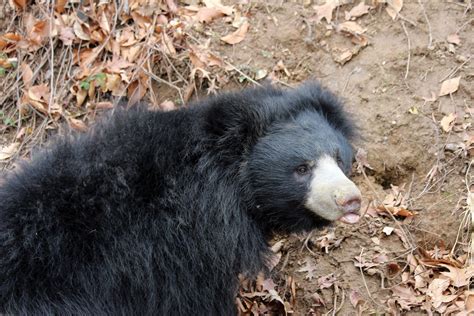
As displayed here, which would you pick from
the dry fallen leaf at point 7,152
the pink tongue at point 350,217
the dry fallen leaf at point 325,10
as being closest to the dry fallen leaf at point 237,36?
the dry fallen leaf at point 325,10

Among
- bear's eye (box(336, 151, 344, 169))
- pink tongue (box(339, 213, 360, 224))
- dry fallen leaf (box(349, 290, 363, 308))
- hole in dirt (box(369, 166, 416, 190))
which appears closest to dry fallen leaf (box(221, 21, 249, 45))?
hole in dirt (box(369, 166, 416, 190))

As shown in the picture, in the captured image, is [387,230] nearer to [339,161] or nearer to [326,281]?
[326,281]

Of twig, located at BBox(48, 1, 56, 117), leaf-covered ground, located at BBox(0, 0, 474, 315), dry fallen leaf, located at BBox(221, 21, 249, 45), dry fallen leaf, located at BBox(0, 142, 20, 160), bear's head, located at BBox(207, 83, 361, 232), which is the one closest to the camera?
bear's head, located at BBox(207, 83, 361, 232)

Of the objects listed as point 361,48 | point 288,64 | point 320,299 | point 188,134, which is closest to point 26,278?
point 188,134

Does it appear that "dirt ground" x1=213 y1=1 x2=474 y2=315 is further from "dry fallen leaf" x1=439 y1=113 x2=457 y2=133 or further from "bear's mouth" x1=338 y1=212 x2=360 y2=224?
"bear's mouth" x1=338 y1=212 x2=360 y2=224

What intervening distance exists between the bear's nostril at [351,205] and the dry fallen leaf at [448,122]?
6.35 ft

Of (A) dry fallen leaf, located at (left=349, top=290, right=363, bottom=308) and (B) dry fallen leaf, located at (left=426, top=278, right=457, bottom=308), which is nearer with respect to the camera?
(B) dry fallen leaf, located at (left=426, top=278, right=457, bottom=308)

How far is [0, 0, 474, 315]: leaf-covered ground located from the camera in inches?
196

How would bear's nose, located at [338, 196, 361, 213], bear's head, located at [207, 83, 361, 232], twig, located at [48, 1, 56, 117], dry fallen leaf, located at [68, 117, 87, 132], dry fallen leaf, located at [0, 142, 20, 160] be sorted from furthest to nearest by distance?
1. twig, located at [48, 1, 56, 117]
2. dry fallen leaf, located at [0, 142, 20, 160]
3. dry fallen leaf, located at [68, 117, 87, 132]
4. bear's head, located at [207, 83, 361, 232]
5. bear's nose, located at [338, 196, 361, 213]

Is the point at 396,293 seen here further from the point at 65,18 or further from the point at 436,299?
the point at 65,18

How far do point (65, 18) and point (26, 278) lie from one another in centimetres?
284

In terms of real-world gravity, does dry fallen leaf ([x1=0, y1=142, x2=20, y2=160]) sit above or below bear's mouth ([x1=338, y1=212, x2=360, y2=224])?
below

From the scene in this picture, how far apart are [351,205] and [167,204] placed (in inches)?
39.8

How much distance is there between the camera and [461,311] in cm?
451
